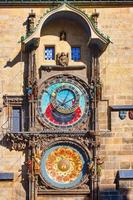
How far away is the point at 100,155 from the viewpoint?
941 inches

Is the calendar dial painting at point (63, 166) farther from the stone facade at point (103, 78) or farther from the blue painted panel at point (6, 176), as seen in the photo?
the blue painted panel at point (6, 176)

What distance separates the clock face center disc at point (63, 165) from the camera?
941 inches

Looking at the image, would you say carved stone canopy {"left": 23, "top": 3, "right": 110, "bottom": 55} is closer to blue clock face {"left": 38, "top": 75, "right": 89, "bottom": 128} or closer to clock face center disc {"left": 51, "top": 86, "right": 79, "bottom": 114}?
blue clock face {"left": 38, "top": 75, "right": 89, "bottom": 128}

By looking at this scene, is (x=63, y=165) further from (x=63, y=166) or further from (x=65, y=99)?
(x=65, y=99)

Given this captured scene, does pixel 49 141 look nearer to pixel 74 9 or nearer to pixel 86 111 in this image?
pixel 86 111

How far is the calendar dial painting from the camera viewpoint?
2380cm

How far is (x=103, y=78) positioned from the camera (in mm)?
24484

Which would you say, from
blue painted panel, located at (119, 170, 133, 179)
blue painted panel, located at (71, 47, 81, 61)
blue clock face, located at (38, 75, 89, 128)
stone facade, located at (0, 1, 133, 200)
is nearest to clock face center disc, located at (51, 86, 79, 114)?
blue clock face, located at (38, 75, 89, 128)

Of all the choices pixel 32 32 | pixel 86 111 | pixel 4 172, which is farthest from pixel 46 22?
pixel 4 172

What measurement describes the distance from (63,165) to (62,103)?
1.63 m

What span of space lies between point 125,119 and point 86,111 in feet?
3.41

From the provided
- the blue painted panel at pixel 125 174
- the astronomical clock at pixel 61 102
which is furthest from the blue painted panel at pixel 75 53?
the blue painted panel at pixel 125 174

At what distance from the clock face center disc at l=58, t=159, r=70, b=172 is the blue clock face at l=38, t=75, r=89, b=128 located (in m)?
0.92

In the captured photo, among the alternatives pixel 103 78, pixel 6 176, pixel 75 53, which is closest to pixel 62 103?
pixel 103 78
